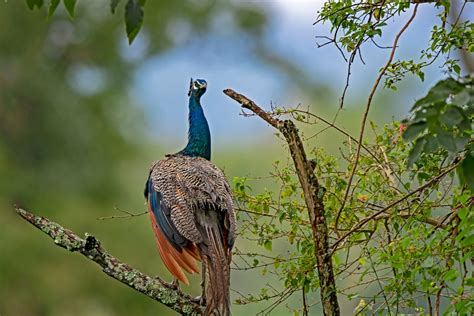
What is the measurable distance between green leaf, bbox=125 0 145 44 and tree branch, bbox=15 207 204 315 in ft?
5.13

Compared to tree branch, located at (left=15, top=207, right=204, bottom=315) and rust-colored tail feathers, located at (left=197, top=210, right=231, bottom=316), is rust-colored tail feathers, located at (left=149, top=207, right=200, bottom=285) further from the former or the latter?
tree branch, located at (left=15, top=207, right=204, bottom=315)

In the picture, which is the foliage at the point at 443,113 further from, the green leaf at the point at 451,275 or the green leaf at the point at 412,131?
the green leaf at the point at 451,275

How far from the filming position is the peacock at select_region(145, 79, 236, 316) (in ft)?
11.1

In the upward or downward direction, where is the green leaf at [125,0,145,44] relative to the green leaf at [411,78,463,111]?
upward

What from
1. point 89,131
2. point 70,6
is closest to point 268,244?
point 70,6

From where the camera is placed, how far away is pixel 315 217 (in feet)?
9.64

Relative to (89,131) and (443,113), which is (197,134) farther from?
(89,131)

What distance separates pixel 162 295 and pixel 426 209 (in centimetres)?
92

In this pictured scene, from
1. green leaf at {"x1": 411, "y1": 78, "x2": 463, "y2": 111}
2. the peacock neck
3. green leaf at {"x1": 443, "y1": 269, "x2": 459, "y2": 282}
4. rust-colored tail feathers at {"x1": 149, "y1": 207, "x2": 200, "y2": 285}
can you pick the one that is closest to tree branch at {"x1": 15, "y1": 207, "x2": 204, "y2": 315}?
rust-colored tail feathers at {"x1": 149, "y1": 207, "x2": 200, "y2": 285}

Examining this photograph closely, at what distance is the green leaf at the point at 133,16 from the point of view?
1.57m

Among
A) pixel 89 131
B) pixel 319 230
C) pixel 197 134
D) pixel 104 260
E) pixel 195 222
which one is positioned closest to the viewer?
pixel 319 230

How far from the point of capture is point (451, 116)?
5.81 feet

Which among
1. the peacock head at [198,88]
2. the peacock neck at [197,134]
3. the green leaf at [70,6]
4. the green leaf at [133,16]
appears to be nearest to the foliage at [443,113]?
the green leaf at [133,16]

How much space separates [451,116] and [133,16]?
605 mm
